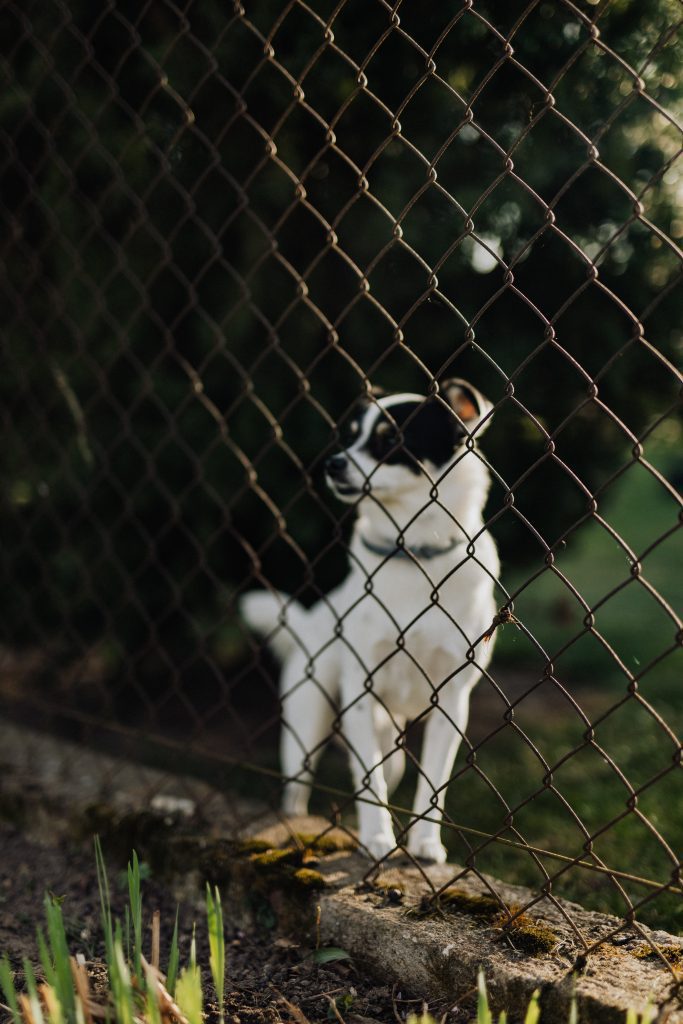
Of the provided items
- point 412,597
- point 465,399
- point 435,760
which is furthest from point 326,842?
point 465,399

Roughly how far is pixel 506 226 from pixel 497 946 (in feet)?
6.54

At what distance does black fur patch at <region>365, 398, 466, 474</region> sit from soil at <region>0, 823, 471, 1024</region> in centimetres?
124

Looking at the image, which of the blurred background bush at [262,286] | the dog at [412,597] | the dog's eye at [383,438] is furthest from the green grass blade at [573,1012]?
the dog's eye at [383,438]

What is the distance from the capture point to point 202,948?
213 centimetres

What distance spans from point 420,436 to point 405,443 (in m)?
0.05

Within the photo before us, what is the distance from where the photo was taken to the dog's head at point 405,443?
8.23 feet

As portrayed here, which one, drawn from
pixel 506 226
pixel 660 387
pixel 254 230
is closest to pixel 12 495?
pixel 254 230

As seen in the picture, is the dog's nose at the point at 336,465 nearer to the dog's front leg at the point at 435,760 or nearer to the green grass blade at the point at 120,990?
the dog's front leg at the point at 435,760

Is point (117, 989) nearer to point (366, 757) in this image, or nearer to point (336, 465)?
point (366, 757)

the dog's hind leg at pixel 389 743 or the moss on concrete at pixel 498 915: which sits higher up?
the moss on concrete at pixel 498 915

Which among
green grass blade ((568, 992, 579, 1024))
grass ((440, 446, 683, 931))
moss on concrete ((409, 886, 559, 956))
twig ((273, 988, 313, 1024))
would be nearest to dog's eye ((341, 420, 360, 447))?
grass ((440, 446, 683, 931))

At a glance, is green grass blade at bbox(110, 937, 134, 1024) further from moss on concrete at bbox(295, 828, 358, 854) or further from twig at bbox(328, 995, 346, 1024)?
moss on concrete at bbox(295, 828, 358, 854)

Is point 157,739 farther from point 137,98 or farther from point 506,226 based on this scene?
point 137,98

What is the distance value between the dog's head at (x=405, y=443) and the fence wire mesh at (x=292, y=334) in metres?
0.07
